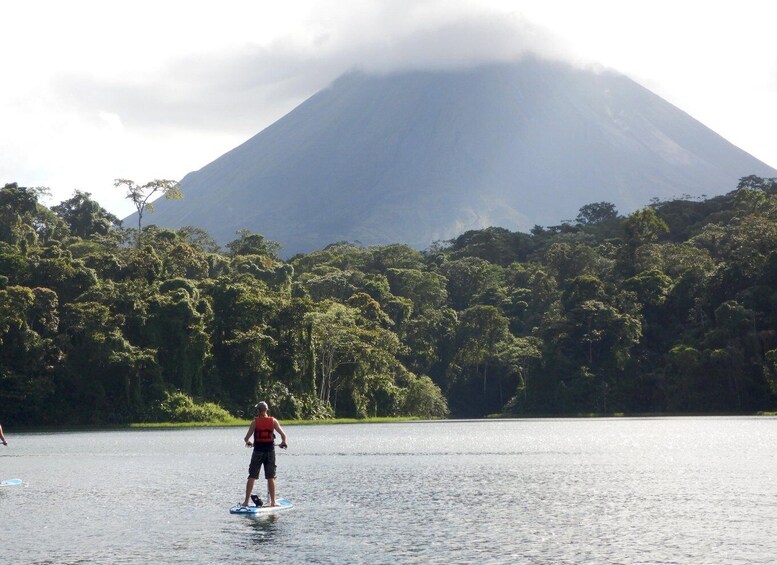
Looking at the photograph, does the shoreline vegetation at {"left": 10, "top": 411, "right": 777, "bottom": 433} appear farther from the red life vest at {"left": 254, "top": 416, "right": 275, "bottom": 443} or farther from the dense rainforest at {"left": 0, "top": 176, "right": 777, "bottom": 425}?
the red life vest at {"left": 254, "top": 416, "right": 275, "bottom": 443}

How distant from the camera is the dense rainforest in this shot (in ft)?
262

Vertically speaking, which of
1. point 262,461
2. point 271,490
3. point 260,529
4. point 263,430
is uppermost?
point 263,430

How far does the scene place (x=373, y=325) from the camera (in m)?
101

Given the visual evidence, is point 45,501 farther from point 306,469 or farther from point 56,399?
point 56,399

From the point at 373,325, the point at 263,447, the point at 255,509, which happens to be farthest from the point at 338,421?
the point at 255,509

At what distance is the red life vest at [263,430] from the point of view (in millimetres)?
24016

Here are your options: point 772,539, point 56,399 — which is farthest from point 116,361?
point 772,539

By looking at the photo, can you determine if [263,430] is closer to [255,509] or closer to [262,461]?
[262,461]

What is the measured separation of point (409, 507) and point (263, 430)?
3791mm

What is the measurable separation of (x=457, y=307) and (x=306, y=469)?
99.7 m

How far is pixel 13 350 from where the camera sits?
75938 millimetres

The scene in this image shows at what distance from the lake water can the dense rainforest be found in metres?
33.6

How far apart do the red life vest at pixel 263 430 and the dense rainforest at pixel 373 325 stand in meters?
55.1

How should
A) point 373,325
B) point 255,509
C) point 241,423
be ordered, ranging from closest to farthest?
point 255,509 → point 241,423 → point 373,325
